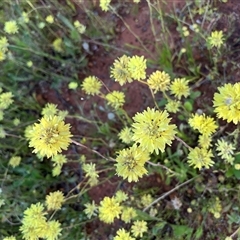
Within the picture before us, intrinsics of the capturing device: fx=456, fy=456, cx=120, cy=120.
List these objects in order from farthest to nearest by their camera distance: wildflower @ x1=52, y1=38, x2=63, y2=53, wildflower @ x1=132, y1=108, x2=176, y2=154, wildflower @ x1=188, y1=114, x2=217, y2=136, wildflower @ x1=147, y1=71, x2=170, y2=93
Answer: wildflower @ x1=52, y1=38, x2=63, y2=53, wildflower @ x1=147, y1=71, x2=170, y2=93, wildflower @ x1=188, y1=114, x2=217, y2=136, wildflower @ x1=132, y1=108, x2=176, y2=154

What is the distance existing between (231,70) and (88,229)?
107 cm

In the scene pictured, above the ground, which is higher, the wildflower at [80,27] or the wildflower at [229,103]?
the wildflower at [229,103]

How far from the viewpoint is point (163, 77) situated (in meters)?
1.76

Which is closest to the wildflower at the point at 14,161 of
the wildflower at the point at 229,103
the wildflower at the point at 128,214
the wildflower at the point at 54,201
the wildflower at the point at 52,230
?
Result: the wildflower at the point at 54,201

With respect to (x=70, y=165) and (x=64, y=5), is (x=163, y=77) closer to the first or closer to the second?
(x=70, y=165)

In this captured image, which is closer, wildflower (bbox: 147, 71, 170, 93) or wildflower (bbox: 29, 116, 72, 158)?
wildflower (bbox: 29, 116, 72, 158)

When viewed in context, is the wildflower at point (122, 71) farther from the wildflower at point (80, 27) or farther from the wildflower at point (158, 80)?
the wildflower at point (80, 27)

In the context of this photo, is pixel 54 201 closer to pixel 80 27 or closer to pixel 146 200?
pixel 146 200

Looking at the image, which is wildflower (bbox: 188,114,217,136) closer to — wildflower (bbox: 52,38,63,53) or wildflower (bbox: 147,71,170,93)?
wildflower (bbox: 147,71,170,93)

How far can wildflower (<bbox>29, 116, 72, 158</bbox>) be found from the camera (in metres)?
1.40

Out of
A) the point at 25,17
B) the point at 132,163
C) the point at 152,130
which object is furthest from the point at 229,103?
the point at 25,17

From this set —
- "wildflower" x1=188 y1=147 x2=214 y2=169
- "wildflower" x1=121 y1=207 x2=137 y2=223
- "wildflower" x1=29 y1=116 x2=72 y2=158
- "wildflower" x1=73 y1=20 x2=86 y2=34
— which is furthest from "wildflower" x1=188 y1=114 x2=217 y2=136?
"wildflower" x1=73 y1=20 x2=86 y2=34

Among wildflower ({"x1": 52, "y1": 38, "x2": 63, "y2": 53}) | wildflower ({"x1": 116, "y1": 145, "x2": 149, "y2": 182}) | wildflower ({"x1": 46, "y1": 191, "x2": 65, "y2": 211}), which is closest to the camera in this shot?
wildflower ({"x1": 116, "y1": 145, "x2": 149, "y2": 182})

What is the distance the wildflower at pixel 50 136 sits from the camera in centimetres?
140
